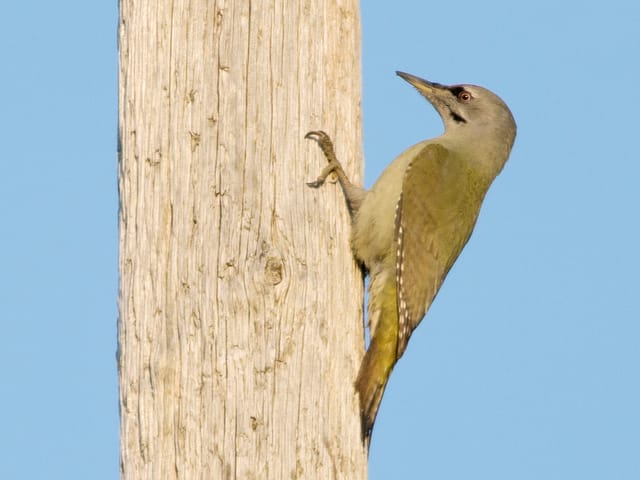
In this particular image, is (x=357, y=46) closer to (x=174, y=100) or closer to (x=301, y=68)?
(x=301, y=68)

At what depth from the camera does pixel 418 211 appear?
18.0 ft

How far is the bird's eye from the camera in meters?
6.20

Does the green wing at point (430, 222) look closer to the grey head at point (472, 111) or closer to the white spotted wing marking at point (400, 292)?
the white spotted wing marking at point (400, 292)

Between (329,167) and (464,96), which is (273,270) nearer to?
(329,167)

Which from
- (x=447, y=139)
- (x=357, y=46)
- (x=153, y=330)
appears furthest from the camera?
(x=447, y=139)

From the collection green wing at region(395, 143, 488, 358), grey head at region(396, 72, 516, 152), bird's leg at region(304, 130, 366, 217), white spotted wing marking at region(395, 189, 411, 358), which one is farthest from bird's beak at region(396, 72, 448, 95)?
bird's leg at region(304, 130, 366, 217)

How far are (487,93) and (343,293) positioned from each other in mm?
2395

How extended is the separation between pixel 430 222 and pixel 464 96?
1124mm

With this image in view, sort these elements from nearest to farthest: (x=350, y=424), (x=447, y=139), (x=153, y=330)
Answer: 1. (x=153, y=330)
2. (x=350, y=424)
3. (x=447, y=139)

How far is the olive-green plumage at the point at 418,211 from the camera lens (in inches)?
181

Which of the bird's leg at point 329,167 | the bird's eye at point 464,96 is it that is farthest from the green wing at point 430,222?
the bird's leg at point 329,167

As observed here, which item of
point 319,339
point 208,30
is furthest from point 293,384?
point 208,30

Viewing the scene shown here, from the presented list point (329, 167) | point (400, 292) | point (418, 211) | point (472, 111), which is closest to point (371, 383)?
point (400, 292)

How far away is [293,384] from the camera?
3.96 metres
